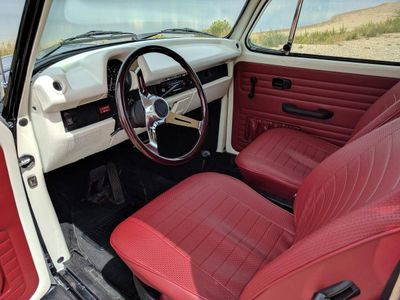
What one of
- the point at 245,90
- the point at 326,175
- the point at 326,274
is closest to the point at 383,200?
the point at 326,274

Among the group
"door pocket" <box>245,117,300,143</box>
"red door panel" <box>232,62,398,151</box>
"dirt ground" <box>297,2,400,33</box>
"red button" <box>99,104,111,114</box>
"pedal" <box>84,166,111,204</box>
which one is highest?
"dirt ground" <box>297,2,400,33</box>

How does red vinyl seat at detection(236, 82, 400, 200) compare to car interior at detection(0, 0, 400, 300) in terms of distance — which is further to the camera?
red vinyl seat at detection(236, 82, 400, 200)

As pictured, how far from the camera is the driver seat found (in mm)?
574

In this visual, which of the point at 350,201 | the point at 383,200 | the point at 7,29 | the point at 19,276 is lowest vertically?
the point at 19,276

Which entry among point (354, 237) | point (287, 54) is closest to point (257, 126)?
point (287, 54)

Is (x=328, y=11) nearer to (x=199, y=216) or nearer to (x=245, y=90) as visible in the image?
(x=245, y=90)

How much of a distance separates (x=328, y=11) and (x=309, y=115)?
23.6 inches

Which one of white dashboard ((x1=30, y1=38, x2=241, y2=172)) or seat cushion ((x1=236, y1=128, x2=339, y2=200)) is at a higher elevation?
white dashboard ((x1=30, y1=38, x2=241, y2=172))

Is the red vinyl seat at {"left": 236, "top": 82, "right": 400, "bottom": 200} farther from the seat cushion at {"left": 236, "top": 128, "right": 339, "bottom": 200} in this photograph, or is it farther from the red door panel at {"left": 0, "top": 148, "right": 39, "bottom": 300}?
the red door panel at {"left": 0, "top": 148, "right": 39, "bottom": 300}

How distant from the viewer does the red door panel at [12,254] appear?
45.7 inches

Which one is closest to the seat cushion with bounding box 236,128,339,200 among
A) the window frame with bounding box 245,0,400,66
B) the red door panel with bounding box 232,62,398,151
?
the red door panel with bounding box 232,62,398,151

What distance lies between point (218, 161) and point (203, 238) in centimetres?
138

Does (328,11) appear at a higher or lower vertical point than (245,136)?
higher

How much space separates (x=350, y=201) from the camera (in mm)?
860
